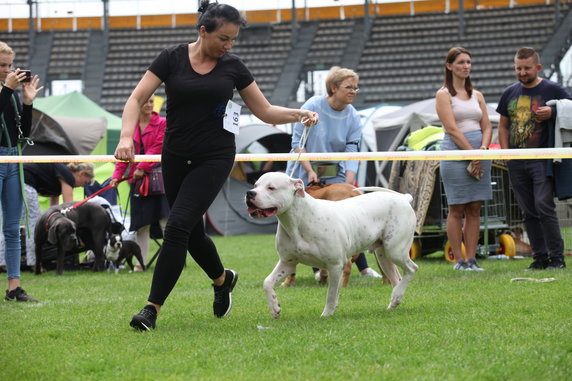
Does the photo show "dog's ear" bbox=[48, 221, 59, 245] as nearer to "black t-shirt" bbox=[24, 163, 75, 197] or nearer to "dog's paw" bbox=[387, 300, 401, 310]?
"black t-shirt" bbox=[24, 163, 75, 197]

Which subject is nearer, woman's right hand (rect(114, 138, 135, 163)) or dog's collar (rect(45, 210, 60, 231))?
woman's right hand (rect(114, 138, 135, 163))

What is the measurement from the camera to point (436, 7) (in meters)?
32.2

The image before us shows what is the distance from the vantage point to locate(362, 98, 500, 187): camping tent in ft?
52.5

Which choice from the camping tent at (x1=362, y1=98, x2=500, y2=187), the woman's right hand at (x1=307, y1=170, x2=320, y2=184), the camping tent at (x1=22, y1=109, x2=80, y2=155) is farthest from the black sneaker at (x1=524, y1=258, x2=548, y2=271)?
the camping tent at (x1=362, y1=98, x2=500, y2=187)

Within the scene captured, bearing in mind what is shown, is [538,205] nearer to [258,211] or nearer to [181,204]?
[258,211]

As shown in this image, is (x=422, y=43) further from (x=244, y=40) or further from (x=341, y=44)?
(x=244, y=40)

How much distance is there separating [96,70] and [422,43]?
13046mm

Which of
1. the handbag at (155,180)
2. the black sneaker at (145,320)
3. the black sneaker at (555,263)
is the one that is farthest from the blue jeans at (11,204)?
the black sneaker at (555,263)

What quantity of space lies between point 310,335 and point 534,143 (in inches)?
153

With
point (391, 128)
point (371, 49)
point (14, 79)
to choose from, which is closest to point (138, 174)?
point (14, 79)

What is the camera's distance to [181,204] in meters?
4.06

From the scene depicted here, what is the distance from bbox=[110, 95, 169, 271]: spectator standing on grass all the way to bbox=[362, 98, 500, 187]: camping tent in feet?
28.4

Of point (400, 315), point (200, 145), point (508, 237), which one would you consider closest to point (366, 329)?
point (400, 315)

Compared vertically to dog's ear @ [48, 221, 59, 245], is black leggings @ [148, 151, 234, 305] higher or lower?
higher
